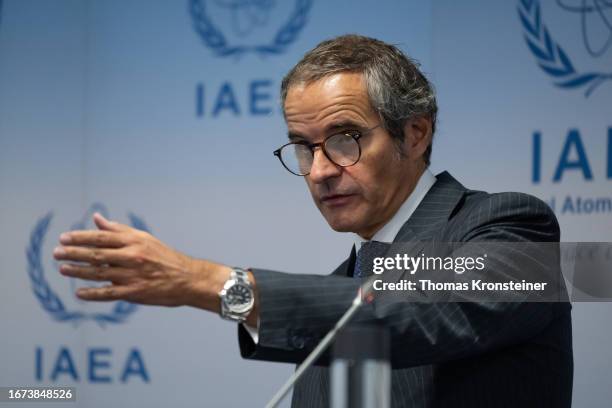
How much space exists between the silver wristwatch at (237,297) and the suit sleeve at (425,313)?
0.07ft

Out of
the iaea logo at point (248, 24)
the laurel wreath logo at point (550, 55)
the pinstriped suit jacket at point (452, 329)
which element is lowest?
the pinstriped suit jacket at point (452, 329)

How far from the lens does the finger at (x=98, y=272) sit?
1.38 metres

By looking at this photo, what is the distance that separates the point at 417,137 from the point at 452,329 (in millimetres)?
737

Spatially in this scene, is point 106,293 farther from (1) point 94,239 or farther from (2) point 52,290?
(2) point 52,290

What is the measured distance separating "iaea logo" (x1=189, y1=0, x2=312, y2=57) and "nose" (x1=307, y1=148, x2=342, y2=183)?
49.2 inches

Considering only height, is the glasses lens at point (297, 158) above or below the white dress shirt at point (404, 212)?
above

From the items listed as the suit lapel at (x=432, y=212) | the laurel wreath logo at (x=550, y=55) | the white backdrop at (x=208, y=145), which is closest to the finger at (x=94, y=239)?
the suit lapel at (x=432, y=212)

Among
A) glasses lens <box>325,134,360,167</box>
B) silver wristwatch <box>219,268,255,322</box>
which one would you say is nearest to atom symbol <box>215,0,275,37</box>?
glasses lens <box>325,134,360,167</box>

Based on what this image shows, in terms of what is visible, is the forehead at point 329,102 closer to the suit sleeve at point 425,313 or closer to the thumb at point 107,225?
the suit sleeve at point 425,313

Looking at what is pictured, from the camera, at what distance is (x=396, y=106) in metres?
2.24

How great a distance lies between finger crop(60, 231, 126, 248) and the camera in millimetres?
1365

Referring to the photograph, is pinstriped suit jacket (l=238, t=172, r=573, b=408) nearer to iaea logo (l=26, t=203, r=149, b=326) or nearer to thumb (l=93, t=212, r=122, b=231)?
thumb (l=93, t=212, r=122, b=231)

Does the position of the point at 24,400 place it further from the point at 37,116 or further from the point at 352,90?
the point at 352,90

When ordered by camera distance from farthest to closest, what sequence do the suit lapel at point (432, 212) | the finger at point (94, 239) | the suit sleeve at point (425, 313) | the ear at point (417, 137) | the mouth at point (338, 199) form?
the ear at point (417, 137) < the mouth at point (338, 199) < the suit lapel at point (432, 212) < the suit sleeve at point (425, 313) < the finger at point (94, 239)
